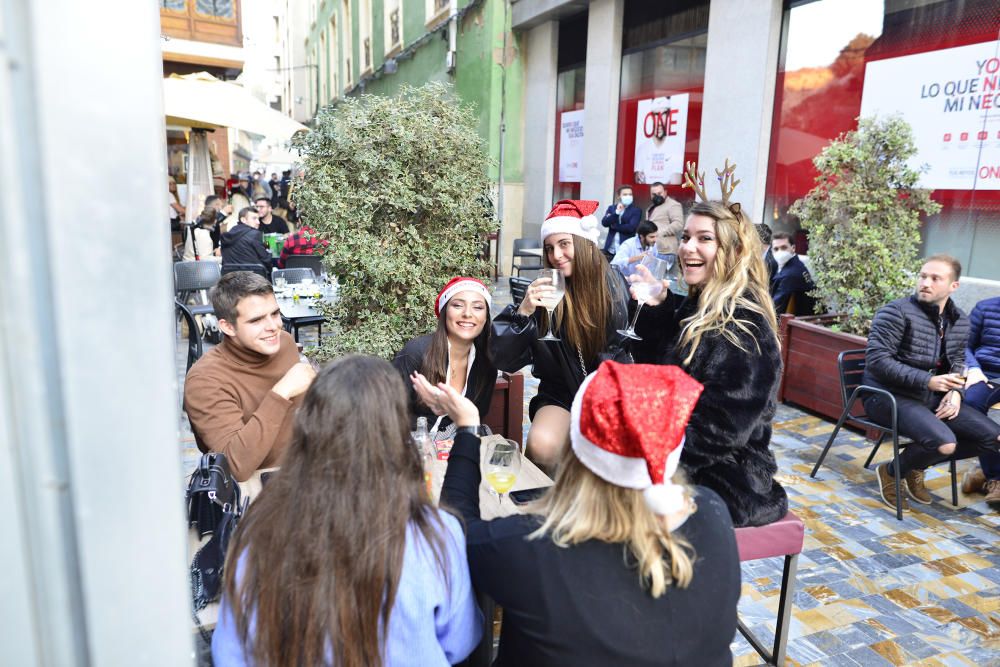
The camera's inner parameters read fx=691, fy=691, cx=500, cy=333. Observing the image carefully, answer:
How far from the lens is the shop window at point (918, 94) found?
6090 mm

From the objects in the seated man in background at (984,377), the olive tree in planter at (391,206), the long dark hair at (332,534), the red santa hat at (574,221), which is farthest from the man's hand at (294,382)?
the seated man in background at (984,377)

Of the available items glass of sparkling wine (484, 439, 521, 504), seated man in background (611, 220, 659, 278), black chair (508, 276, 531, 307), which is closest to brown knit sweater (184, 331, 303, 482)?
glass of sparkling wine (484, 439, 521, 504)

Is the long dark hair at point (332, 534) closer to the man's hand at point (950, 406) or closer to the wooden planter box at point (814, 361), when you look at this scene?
the man's hand at point (950, 406)

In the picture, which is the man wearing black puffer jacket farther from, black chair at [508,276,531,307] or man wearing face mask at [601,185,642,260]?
man wearing face mask at [601,185,642,260]

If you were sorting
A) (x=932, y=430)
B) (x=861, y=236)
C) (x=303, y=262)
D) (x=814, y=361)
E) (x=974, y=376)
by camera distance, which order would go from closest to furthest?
(x=932, y=430) → (x=974, y=376) → (x=861, y=236) → (x=814, y=361) → (x=303, y=262)

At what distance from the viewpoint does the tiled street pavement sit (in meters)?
2.94

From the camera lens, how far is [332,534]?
4.65ft

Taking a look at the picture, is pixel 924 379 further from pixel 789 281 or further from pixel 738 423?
pixel 789 281

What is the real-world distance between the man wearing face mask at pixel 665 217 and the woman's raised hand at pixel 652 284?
5.82 m

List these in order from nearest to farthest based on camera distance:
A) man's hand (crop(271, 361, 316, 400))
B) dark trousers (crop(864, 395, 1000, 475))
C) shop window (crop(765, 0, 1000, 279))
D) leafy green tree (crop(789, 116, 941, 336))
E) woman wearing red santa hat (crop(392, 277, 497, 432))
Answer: man's hand (crop(271, 361, 316, 400)) → woman wearing red santa hat (crop(392, 277, 497, 432)) → dark trousers (crop(864, 395, 1000, 475)) → leafy green tree (crop(789, 116, 941, 336)) → shop window (crop(765, 0, 1000, 279))

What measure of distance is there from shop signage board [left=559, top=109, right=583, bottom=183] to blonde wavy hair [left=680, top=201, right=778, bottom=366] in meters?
10.0

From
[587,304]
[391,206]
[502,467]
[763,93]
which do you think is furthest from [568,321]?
[763,93]

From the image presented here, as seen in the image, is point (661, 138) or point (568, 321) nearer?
point (568, 321)

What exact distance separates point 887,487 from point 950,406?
A: 639mm
